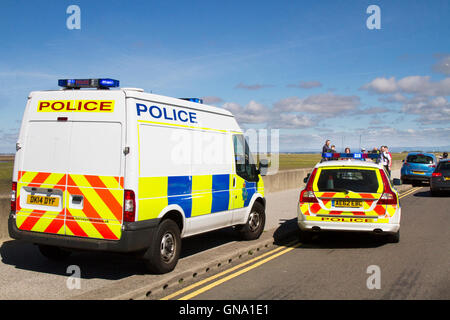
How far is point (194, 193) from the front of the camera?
7.78 m

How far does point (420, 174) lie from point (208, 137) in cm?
2052

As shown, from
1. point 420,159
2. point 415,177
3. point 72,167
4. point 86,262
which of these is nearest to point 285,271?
point 86,262

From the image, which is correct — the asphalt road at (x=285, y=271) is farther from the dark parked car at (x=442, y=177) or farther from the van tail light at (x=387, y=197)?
the dark parked car at (x=442, y=177)

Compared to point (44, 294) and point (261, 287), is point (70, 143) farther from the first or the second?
point (261, 287)

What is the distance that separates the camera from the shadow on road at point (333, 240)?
9.63 meters

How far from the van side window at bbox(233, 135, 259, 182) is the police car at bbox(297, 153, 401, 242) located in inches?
41.7

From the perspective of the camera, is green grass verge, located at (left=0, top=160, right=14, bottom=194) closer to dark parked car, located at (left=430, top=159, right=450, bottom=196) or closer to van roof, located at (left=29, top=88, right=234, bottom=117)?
van roof, located at (left=29, top=88, right=234, bottom=117)

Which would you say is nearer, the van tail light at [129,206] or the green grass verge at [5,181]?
the van tail light at [129,206]

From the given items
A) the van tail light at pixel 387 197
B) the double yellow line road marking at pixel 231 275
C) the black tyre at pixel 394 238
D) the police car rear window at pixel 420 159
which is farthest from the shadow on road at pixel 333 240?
the police car rear window at pixel 420 159

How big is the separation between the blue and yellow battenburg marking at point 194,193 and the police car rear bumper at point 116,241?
14 cm

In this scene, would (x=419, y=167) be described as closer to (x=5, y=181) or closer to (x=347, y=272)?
(x=347, y=272)

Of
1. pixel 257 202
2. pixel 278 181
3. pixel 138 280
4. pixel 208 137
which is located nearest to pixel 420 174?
pixel 278 181

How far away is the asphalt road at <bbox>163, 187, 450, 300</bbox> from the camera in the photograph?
20.3 feet

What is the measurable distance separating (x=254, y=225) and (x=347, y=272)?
9.74ft
